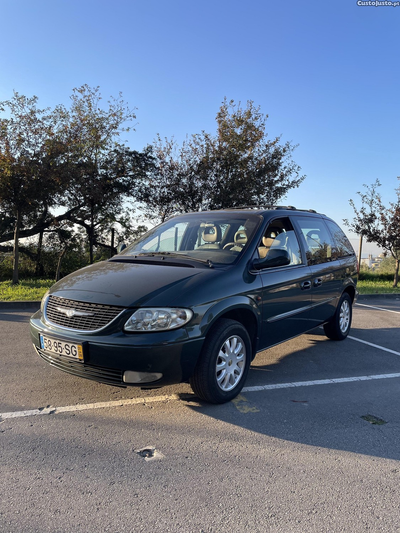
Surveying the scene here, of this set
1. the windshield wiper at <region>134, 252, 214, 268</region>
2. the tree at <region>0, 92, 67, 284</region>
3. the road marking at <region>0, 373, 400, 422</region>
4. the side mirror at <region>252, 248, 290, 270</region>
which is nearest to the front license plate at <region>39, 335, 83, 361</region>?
the road marking at <region>0, 373, 400, 422</region>

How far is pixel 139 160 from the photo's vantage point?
16078 millimetres

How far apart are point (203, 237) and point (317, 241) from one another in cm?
172

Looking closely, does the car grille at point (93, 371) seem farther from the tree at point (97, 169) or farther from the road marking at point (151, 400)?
the tree at point (97, 169)

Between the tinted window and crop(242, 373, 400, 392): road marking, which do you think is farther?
the tinted window

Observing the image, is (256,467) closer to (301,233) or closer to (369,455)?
(369,455)

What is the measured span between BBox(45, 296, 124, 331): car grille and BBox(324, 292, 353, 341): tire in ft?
12.6

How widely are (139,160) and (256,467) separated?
1467 cm

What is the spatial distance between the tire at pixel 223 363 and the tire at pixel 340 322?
2.64 meters

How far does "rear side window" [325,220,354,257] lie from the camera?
6159mm

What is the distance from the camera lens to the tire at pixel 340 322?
608 centimetres

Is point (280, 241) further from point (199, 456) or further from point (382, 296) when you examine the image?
point (382, 296)

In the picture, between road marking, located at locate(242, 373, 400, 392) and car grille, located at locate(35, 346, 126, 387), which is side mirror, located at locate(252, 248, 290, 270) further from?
car grille, located at locate(35, 346, 126, 387)

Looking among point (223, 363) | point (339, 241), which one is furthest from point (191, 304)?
point (339, 241)

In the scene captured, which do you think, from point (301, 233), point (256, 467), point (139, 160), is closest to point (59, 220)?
point (139, 160)
